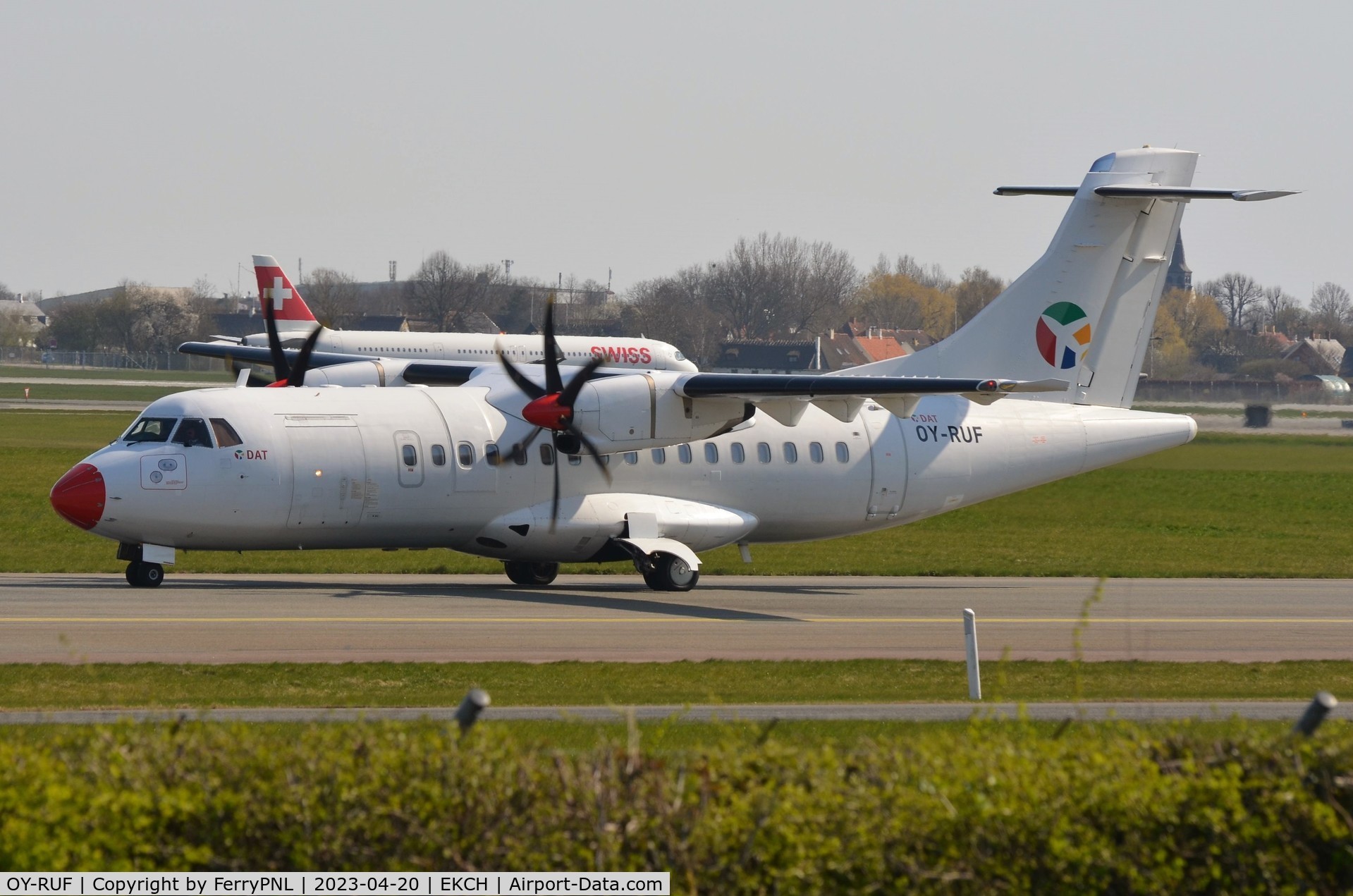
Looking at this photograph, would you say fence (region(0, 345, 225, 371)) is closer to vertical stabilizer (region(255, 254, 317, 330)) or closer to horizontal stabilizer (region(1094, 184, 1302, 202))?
vertical stabilizer (region(255, 254, 317, 330))

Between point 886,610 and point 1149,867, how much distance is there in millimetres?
17494

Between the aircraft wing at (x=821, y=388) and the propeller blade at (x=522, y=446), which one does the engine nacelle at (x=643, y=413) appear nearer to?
the aircraft wing at (x=821, y=388)

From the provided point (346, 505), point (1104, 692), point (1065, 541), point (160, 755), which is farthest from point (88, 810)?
point (1065, 541)

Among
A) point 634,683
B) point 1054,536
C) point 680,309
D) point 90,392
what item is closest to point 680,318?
point 680,309

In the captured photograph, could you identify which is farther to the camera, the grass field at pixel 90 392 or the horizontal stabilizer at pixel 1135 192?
the grass field at pixel 90 392

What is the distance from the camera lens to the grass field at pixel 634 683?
15.7m

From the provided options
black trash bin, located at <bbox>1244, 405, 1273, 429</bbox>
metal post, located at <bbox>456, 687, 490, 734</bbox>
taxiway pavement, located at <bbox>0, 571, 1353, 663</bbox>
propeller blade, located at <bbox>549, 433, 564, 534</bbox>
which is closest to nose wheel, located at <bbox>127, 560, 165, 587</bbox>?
taxiway pavement, located at <bbox>0, 571, 1353, 663</bbox>

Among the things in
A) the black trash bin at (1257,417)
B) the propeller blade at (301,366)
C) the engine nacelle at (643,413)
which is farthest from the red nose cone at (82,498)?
the black trash bin at (1257,417)

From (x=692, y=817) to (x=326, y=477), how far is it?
59.0 ft

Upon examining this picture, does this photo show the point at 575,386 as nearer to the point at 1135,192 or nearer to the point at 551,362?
the point at 551,362

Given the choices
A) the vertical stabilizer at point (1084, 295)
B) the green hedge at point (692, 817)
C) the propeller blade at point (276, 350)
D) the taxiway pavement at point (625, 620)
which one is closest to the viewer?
the green hedge at point (692, 817)

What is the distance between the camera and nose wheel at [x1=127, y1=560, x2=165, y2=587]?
24.5 metres

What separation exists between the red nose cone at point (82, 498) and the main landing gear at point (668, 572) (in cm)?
881

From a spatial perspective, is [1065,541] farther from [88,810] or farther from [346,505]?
[88,810]
